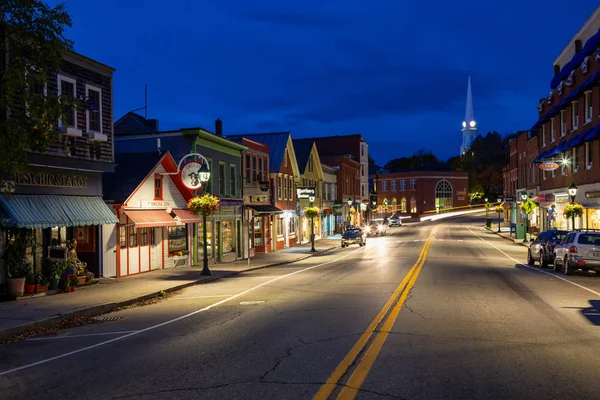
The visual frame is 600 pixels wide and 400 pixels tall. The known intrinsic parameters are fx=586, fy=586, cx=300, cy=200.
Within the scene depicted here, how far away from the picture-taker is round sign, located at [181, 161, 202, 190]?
26219 mm

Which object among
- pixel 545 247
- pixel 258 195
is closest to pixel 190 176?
pixel 258 195

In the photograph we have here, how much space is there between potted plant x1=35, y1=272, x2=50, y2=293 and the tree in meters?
4.56

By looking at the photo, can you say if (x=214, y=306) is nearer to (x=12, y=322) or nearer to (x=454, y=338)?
(x=12, y=322)

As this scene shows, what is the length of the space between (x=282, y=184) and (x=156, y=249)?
20161 mm

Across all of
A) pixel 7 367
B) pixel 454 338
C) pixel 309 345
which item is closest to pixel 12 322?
pixel 7 367

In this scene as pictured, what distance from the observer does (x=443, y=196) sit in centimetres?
11831

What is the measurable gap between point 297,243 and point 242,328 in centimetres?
3894

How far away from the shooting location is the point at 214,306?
48.5ft

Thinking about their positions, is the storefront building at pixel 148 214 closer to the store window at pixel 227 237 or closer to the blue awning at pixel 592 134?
the store window at pixel 227 237

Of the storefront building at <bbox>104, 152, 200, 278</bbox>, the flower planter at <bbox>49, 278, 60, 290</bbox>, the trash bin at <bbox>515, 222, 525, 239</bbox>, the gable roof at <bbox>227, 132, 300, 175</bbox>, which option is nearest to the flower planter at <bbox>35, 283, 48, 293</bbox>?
the flower planter at <bbox>49, 278, 60, 290</bbox>

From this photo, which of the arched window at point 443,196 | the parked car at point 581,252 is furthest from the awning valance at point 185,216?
the arched window at point 443,196

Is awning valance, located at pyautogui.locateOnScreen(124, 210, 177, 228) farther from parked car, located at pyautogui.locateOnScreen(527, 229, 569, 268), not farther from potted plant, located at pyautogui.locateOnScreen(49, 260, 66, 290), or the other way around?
parked car, located at pyautogui.locateOnScreen(527, 229, 569, 268)

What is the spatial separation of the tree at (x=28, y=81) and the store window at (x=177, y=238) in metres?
13.6

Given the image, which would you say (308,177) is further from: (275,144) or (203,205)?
(203,205)
